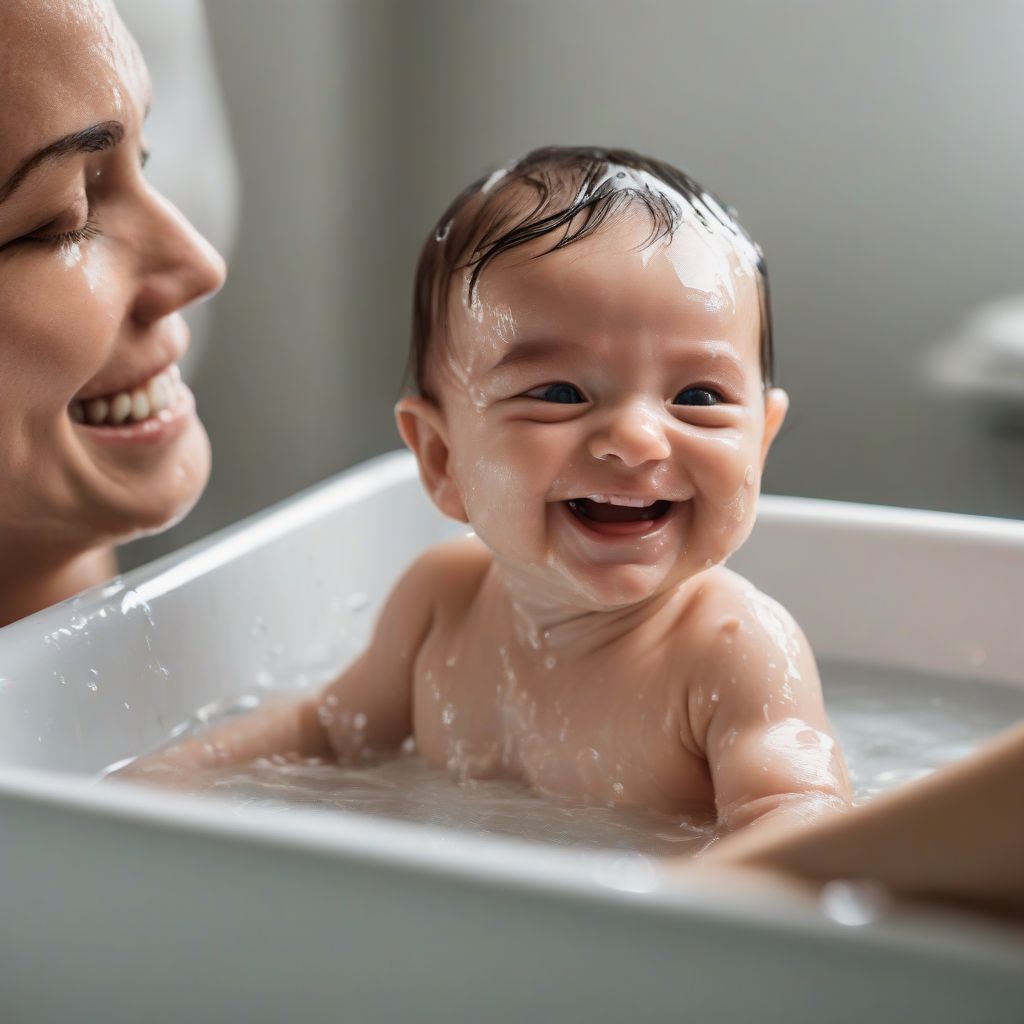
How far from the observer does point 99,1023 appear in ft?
2.23

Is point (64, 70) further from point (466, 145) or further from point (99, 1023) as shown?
point (466, 145)

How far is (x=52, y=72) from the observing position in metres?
0.98

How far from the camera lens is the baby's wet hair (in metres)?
0.97

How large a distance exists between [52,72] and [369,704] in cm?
55

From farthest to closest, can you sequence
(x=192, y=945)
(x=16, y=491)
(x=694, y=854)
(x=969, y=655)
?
(x=969, y=655)
(x=16, y=491)
(x=694, y=854)
(x=192, y=945)

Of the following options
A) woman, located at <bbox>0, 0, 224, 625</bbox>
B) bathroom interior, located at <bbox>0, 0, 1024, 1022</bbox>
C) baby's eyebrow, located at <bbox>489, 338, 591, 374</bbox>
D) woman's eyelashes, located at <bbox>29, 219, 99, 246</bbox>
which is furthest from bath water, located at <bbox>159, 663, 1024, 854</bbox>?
woman's eyelashes, located at <bbox>29, 219, 99, 246</bbox>

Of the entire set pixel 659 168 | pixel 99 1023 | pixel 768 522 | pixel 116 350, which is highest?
pixel 659 168

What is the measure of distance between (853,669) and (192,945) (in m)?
0.85

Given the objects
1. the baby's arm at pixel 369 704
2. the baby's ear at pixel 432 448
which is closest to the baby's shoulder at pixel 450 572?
the baby's arm at pixel 369 704

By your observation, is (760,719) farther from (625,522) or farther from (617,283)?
(617,283)

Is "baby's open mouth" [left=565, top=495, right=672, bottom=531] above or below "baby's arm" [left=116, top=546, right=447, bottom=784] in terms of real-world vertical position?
above

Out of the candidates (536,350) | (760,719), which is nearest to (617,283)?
(536,350)

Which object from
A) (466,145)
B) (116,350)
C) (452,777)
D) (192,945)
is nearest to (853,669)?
(452,777)

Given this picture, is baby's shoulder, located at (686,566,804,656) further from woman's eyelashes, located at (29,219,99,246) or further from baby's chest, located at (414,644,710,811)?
woman's eyelashes, located at (29,219,99,246)
